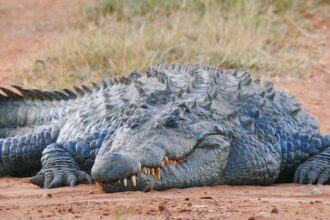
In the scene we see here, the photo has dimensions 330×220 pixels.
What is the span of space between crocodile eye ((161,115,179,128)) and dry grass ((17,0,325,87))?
445 centimetres

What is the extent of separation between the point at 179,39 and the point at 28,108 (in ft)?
11.9

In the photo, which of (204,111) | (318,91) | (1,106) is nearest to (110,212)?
(204,111)

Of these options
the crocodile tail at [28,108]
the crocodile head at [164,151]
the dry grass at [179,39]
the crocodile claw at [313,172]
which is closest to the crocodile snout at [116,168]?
the crocodile head at [164,151]

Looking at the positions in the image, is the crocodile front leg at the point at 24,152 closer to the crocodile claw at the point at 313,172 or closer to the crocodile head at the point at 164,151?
the crocodile head at the point at 164,151

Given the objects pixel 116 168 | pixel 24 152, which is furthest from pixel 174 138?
pixel 24 152

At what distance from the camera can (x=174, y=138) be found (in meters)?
7.00

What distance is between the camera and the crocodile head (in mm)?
6570

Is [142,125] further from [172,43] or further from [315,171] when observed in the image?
[172,43]

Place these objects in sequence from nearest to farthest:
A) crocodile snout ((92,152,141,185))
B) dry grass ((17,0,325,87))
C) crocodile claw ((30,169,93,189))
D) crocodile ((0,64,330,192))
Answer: crocodile snout ((92,152,141,185))
crocodile ((0,64,330,192))
crocodile claw ((30,169,93,189))
dry grass ((17,0,325,87))

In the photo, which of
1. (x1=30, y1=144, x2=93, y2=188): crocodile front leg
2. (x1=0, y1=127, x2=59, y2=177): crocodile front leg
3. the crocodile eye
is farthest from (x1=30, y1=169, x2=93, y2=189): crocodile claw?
(x1=0, y1=127, x2=59, y2=177): crocodile front leg

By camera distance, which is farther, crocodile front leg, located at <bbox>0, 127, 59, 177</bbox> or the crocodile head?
crocodile front leg, located at <bbox>0, 127, 59, 177</bbox>

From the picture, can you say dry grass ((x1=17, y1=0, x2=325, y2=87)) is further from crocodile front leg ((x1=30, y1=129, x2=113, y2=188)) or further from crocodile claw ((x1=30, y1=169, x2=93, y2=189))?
crocodile claw ((x1=30, y1=169, x2=93, y2=189))

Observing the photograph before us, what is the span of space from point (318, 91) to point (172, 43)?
1748 mm

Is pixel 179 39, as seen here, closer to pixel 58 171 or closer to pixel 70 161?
pixel 70 161
